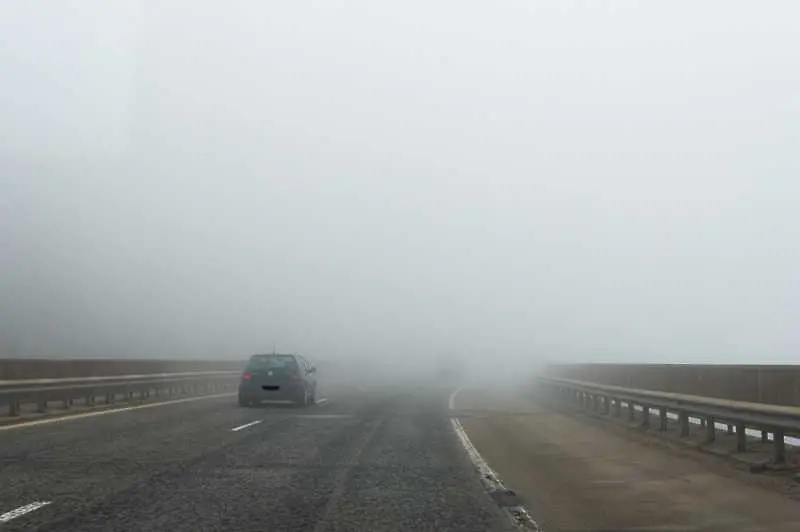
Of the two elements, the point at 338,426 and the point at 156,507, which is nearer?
the point at 156,507

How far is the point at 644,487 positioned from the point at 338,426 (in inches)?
384

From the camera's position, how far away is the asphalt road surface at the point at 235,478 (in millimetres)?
8773

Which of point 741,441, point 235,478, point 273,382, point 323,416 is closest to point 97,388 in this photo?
point 273,382

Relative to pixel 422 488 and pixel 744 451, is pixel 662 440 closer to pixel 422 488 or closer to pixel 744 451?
pixel 744 451

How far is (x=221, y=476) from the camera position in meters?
11.6

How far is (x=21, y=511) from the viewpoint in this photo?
8.91m

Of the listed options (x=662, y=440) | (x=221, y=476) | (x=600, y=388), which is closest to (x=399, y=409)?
(x=600, y=388)

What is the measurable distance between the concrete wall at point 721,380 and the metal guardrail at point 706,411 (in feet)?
2.30

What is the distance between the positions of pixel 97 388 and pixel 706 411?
16319mm

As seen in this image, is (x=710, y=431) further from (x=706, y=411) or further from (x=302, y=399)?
(x=302, y=399)

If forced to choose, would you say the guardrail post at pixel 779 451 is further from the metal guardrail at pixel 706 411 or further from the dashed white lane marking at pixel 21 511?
the dashed white lane marking at pixel 21 511

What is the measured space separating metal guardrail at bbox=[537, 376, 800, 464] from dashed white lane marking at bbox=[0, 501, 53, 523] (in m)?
8.48

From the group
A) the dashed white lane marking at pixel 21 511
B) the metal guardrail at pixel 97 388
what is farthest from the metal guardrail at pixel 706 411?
the metal guardrail at pixel 97 388

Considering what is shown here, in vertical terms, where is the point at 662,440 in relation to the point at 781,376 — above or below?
below
